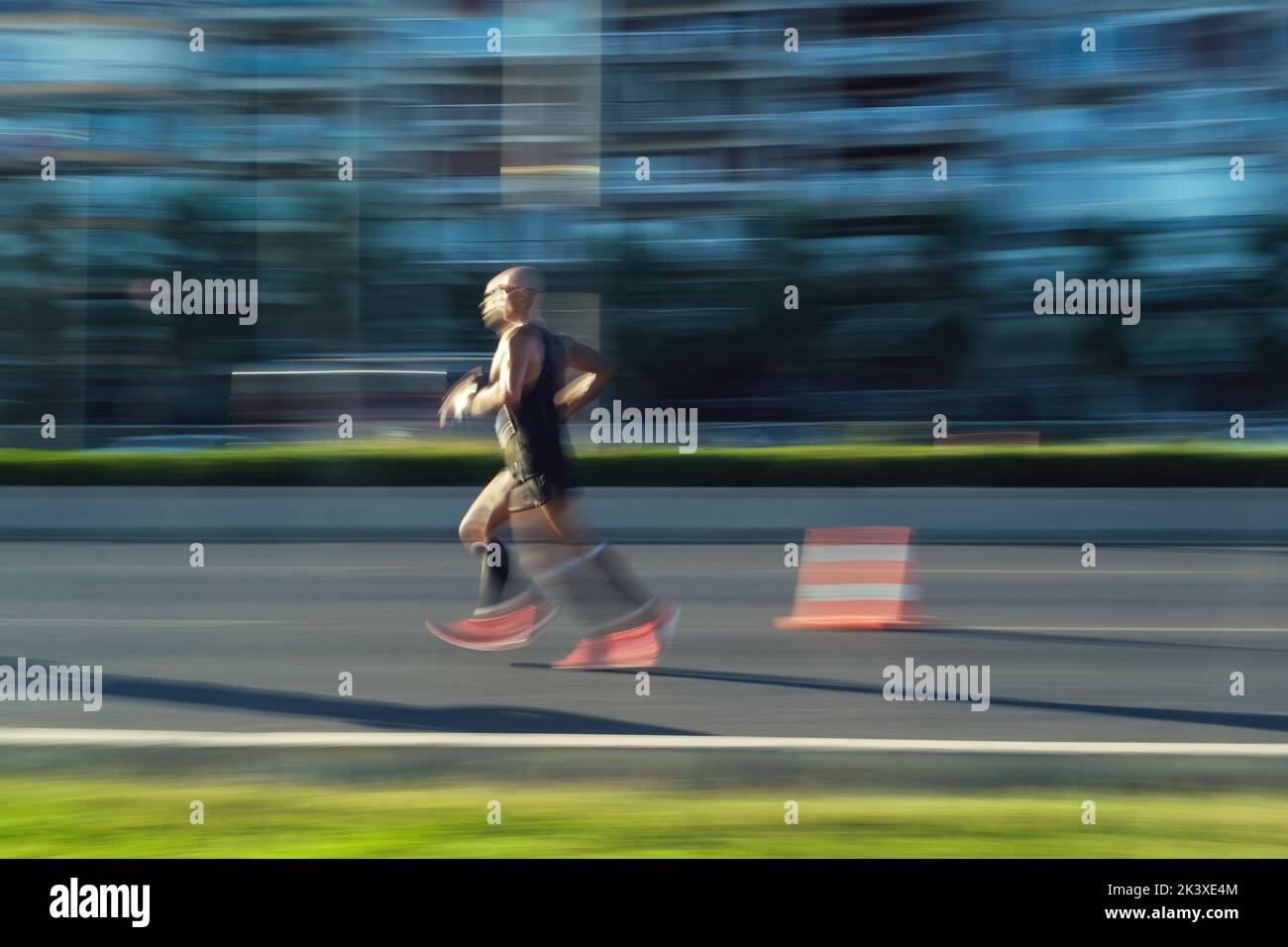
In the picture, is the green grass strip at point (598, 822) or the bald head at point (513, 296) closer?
the green grass strip at point (598, 822)

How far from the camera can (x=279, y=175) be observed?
31.4m

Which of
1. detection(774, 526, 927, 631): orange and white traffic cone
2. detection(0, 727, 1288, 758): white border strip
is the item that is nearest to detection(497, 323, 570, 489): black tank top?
detection(0, 727, 1288, 758): white border strip

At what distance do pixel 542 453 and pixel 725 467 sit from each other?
1257cm

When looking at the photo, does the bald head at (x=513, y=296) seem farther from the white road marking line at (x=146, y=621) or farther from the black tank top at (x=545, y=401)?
the white road marking line at (x=146, y=621)

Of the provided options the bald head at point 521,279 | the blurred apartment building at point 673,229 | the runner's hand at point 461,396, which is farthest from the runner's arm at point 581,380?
the blurred apartment building at point 673,229

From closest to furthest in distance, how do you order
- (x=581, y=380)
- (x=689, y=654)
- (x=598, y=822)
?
(x=598, y=822), (x=581, y=380), (x=689, y=654)

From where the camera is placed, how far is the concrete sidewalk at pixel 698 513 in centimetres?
1661

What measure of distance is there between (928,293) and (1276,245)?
6.61 m

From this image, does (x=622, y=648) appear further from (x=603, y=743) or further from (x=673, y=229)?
(x=673, y=229)

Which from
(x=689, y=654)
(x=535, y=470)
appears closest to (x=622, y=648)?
(x=689, y=654)

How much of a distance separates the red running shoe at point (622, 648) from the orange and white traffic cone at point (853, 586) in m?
1.74

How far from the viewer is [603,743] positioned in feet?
17.3

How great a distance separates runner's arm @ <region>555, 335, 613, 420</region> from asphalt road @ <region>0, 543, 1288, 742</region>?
126 cm
